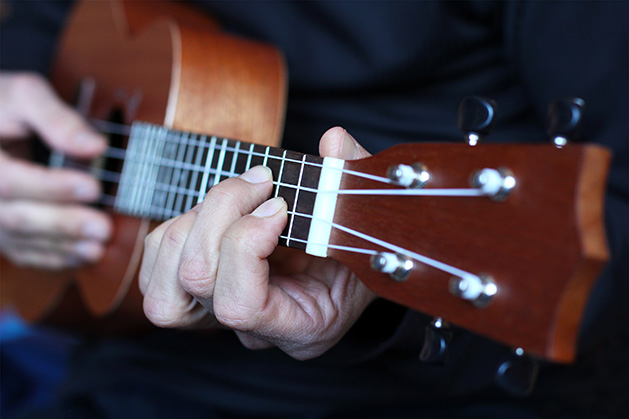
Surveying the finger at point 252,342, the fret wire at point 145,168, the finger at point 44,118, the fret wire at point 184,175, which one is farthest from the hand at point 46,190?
the finger at point 252,342

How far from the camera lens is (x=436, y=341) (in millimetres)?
462

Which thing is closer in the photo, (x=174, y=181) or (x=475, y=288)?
(x=475, y=288)

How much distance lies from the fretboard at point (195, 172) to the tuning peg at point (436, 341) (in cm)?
12

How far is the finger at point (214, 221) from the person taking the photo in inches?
19.3

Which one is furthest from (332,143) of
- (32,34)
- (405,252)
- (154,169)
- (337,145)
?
(32,34)

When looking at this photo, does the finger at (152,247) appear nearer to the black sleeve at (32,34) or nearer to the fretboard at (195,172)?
the fretboard at (195,172)

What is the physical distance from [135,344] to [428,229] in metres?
0.70

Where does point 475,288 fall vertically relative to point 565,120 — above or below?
below

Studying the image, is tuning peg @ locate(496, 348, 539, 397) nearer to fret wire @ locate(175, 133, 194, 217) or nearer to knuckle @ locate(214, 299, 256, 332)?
knuckle @ locate(214, 299, 256, 332)

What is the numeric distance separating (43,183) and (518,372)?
2.33 feet

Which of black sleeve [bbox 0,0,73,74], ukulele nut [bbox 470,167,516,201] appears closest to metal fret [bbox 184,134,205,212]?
ukulele nut [bbox 470,167,516,201]

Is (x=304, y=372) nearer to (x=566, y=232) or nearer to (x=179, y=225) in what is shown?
(x=179, y=225)

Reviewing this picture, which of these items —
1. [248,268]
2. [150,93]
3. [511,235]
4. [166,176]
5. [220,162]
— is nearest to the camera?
[511,235]

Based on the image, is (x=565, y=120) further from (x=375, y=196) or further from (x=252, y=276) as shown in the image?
(x=252, y=276)
